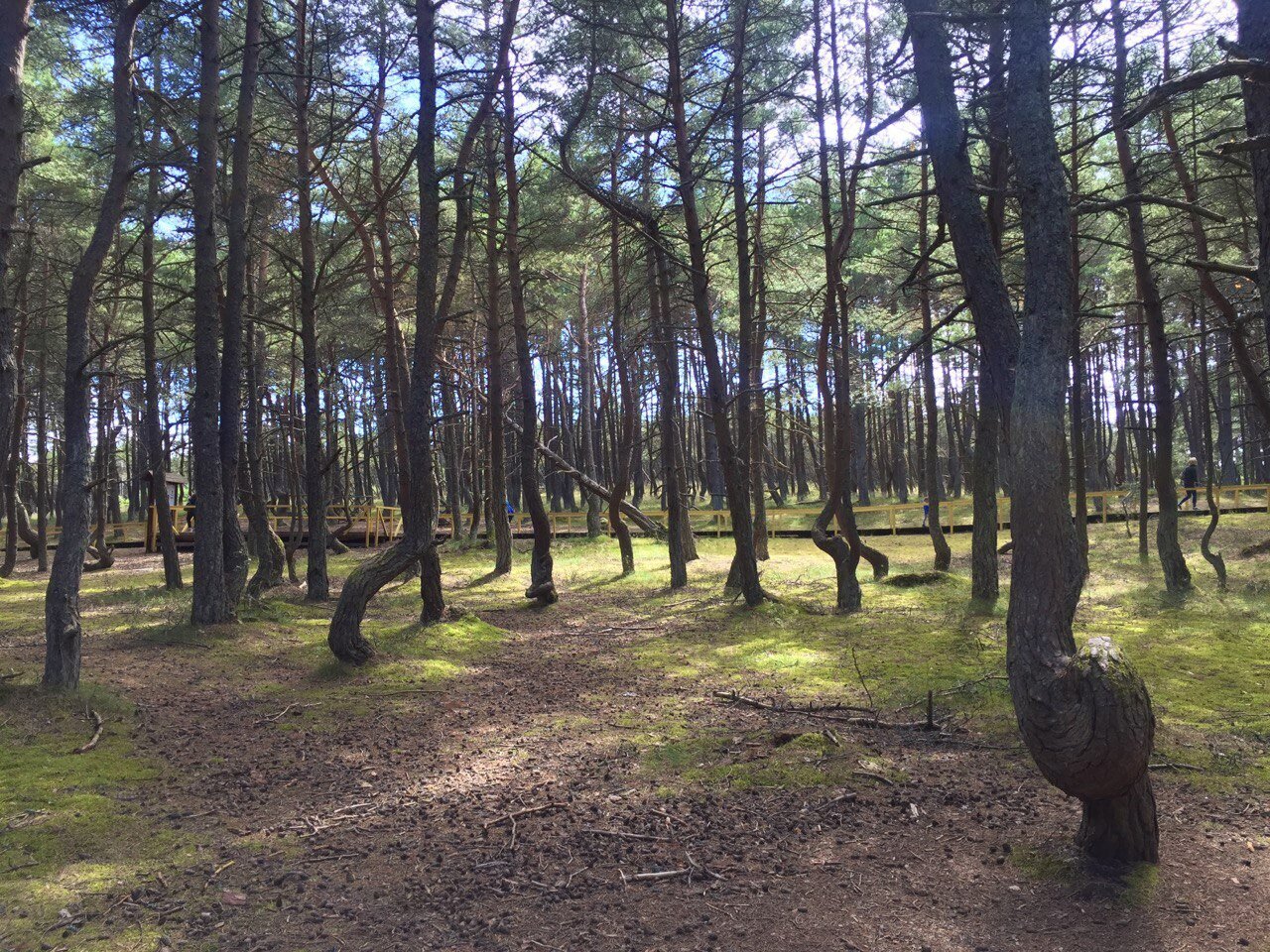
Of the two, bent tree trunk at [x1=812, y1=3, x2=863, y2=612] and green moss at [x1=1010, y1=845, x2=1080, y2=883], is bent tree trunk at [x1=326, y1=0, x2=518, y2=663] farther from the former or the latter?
green moss at [x1=1010, y1=845, x2=1080, y2=883]

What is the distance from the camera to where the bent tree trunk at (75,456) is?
538cm

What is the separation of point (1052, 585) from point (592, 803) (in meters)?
2.58

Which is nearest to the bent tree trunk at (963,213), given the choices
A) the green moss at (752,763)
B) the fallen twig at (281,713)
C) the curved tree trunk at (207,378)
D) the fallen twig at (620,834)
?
the green moss at (752,763)

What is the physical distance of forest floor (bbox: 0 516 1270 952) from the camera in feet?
10.1

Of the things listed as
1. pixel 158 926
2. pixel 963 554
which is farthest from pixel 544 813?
pixel 963 554

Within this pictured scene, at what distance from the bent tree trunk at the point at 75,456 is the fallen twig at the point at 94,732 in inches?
16.7

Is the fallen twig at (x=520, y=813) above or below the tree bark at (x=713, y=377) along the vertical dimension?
below

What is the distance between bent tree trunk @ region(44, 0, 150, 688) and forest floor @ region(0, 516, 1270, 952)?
1.10ft

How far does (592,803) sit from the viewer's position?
14.3 feet

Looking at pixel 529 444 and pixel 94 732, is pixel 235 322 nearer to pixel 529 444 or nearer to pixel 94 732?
pixel 529 444

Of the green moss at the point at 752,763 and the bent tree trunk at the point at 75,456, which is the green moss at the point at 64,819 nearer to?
the bent tree trunk at the point at 75,456

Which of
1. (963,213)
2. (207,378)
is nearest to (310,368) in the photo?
(207,378)

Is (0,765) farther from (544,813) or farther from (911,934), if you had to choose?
(911,934)

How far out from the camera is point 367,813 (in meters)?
4.27
